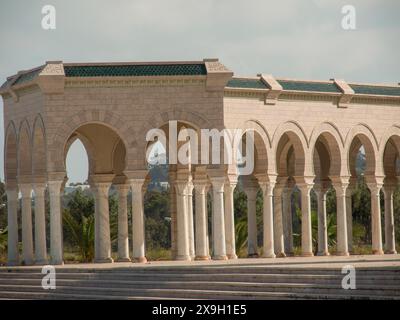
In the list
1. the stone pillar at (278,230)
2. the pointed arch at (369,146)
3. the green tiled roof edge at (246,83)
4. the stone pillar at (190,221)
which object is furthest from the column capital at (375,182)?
the stone pillar at (190,221)

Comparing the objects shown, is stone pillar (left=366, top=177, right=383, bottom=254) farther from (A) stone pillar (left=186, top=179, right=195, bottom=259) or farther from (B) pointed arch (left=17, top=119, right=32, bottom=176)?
(B) pointed arch (left=17, top=119, right=32, bottom=176)

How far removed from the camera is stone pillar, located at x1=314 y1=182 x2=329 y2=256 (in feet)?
148

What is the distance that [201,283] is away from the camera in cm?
3297

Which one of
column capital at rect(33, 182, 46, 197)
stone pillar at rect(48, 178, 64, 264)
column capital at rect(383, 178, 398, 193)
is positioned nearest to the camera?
stone pillar at rect(48, 178, 64, 264)

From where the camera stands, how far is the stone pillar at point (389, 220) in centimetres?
4622

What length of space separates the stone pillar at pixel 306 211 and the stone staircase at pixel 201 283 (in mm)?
9133

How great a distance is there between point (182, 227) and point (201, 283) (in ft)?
26.3

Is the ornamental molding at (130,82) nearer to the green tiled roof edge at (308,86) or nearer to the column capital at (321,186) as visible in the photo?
the green tiled roof edge at (308,86)

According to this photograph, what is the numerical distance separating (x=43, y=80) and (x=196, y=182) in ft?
21.1

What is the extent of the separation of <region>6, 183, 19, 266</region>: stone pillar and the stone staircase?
139 inches

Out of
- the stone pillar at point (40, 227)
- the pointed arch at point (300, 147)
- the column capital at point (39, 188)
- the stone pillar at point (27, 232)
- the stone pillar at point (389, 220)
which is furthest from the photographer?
the stone pillar at point (389, 220)


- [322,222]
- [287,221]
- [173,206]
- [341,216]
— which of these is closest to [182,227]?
[173,206]

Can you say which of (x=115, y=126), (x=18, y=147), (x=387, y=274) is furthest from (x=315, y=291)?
(x=18, y=147)

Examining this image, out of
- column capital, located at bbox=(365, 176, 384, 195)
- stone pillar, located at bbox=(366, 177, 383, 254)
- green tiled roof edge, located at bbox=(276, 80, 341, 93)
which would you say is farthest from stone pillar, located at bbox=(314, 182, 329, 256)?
green tiled roof edge, located at bbox=(276, 80, 341, 93)
